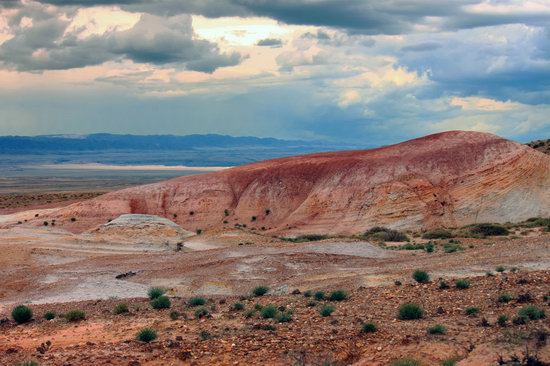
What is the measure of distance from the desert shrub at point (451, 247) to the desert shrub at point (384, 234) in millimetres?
5593

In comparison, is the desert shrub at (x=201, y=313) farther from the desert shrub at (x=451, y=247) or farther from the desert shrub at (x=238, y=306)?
the desert shrub at (x=451, y=247)

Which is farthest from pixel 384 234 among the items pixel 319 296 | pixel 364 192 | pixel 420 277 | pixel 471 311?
pixel 471 311

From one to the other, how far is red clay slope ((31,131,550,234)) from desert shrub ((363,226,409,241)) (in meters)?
1.19

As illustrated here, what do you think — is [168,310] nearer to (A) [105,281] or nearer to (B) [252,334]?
(B) [252,334]

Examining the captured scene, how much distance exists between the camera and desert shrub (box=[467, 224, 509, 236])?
41.7 metres

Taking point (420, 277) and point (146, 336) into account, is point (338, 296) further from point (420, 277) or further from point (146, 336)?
point (146, 336)

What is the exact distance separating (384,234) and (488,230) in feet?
17.3

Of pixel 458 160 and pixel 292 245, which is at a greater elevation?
pixel 458 160

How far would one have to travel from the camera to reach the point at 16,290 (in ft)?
91.0

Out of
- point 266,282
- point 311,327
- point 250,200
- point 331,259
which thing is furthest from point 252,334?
point 250,200

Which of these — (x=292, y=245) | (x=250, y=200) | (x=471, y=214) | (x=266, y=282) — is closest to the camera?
(x=266, y=282)

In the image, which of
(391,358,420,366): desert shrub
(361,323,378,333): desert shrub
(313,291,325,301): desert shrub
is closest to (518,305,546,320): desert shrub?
(361,323,378,333): desert shrub

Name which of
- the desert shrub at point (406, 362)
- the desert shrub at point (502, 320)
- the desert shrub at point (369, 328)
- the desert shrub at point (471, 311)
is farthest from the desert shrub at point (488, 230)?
the desert shrub at point (406, 362)

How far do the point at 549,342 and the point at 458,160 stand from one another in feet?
124
